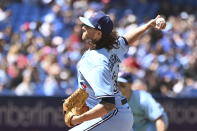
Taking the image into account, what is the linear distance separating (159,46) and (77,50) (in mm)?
2113

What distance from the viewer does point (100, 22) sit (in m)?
5.68

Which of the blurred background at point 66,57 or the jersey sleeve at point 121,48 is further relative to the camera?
the blurred background at point 66,57

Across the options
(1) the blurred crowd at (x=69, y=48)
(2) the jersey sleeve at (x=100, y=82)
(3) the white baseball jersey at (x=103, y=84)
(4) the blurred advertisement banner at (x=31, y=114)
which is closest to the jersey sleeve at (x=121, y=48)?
(3) the white baseball jersey at (x=103, y=84)

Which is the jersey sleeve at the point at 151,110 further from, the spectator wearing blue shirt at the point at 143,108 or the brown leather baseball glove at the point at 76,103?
the brown leather baseball glove at the point at 76,103

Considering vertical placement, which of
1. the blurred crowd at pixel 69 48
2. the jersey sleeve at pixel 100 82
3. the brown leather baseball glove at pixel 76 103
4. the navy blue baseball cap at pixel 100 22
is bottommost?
the blurred crowd at pixel 69 48

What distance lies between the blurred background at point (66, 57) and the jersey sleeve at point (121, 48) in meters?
4.89

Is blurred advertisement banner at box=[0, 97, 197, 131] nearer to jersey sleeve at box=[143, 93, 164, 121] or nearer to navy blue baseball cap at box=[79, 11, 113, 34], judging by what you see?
jersey sleeve at box=[143, 93, 164, 121]

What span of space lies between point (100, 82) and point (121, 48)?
721 millimetres

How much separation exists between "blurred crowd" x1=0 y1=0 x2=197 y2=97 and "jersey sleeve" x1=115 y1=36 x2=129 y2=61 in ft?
16.0

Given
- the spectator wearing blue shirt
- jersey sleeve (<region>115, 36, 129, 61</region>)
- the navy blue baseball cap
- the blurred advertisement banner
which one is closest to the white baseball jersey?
jersey sleeve (<region>115, 36, 129, 61</region>)

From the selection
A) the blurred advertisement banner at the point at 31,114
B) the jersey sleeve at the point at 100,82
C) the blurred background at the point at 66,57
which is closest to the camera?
the jersey sleeve at the point at 100,82

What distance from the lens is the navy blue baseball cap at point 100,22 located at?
5656mm

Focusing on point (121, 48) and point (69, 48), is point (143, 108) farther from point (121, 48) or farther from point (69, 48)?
point (69, 48)

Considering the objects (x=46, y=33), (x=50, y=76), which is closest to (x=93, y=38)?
(x=50, y=76)
